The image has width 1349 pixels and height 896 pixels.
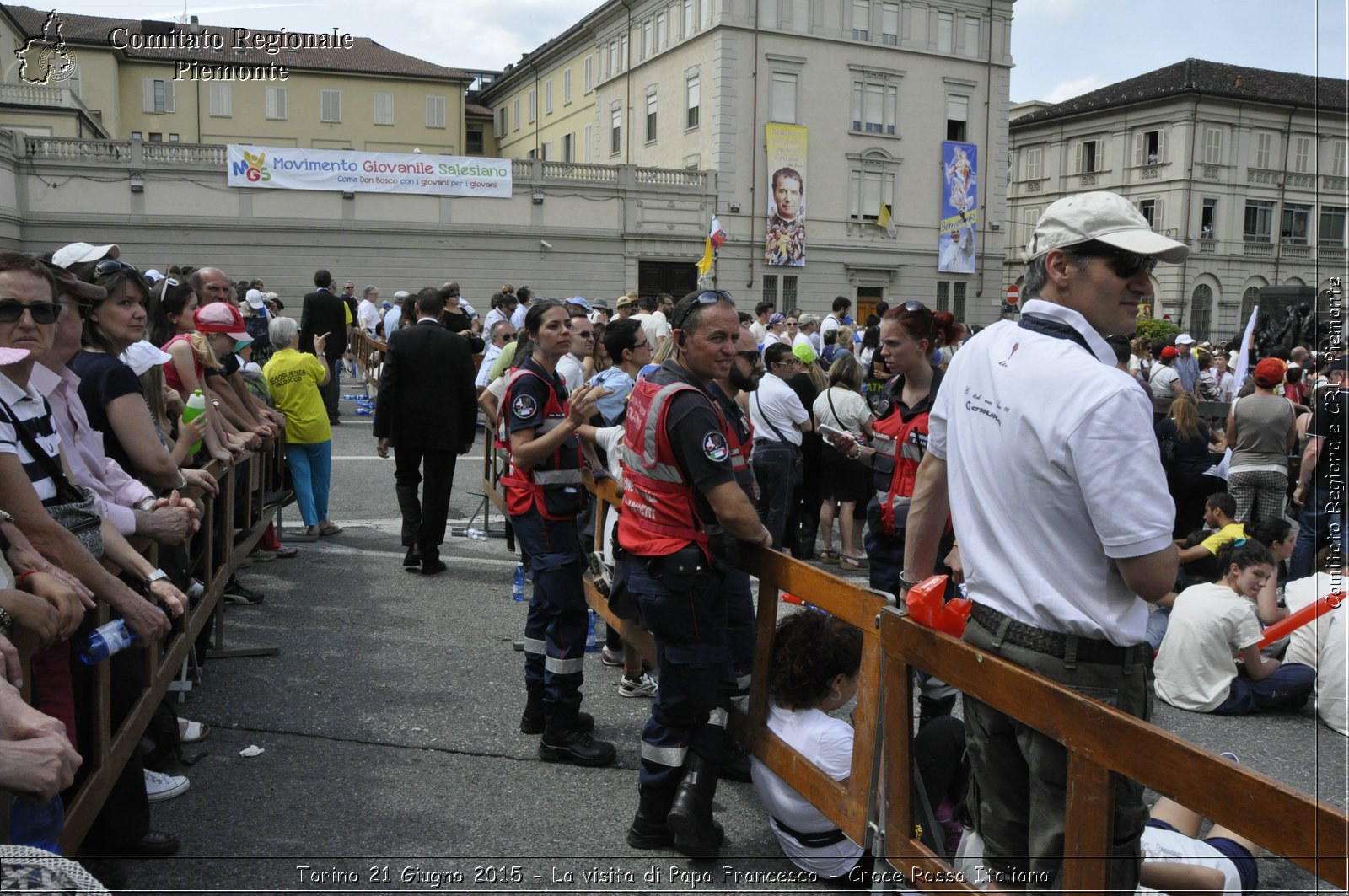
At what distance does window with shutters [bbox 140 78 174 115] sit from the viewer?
55.0 m

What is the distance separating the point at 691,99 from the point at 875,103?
797 cm

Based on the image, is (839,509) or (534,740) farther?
(839,509)

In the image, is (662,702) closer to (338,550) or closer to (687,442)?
(687,442)

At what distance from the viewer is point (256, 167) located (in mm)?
34188

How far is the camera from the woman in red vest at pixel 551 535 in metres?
4.75

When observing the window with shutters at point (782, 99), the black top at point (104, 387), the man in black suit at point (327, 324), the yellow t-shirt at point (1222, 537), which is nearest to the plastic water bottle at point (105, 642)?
the black top at point (104, 387)

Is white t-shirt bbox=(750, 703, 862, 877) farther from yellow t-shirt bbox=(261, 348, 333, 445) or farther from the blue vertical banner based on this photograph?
the blue vertical banner

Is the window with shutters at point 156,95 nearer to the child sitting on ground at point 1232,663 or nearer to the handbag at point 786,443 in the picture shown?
the handbag at point 786,443

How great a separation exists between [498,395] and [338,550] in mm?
2064

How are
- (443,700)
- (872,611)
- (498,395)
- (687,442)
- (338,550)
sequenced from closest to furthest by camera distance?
(872,611) → (687,442) → (443,700) → (498,395) → (338,550)

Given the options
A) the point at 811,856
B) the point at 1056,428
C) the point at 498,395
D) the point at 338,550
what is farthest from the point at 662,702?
the point at 338,550

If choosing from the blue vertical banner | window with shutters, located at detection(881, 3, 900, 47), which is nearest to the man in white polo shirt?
the blue vertical banner

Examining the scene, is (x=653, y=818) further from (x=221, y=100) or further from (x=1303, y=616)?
(x=221, y=100)

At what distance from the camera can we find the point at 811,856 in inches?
149
